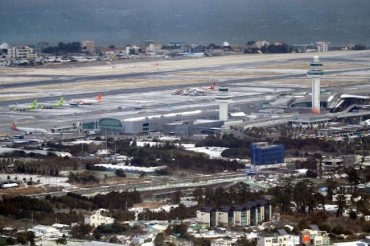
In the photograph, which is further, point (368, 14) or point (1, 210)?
point (368, 14)

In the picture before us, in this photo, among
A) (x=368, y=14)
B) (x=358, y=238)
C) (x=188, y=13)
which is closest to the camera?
(x=358, y=238)

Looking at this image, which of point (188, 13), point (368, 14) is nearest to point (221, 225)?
point (368, 14)

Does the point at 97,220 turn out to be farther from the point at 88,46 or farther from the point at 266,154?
the point at 88,46

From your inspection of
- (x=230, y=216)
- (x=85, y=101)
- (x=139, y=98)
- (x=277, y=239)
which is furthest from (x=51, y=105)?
(x=277, y=239)

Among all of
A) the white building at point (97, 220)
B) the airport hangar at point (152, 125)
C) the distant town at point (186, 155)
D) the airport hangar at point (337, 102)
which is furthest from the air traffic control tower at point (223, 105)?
the white building at point (97, 220)

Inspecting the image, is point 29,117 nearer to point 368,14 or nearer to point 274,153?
point 274,153

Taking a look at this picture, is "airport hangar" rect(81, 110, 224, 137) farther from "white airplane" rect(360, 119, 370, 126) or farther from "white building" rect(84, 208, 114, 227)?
"white building" rect(84, 208, 114, 227)
